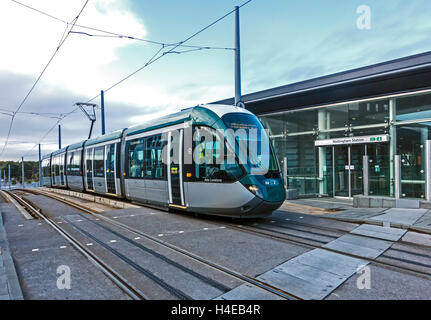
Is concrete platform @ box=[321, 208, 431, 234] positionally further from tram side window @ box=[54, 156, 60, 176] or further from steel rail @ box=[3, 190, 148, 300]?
tram side window @ box=[54, 156, 60, 176]

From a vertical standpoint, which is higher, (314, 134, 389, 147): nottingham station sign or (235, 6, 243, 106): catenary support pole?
(235, 6, 243, 106): catenary support pole

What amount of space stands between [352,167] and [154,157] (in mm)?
9167

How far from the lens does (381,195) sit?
1176cm

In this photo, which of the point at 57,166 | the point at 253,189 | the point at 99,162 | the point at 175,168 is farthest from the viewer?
the point at 57,166

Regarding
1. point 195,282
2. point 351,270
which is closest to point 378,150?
point 351,270

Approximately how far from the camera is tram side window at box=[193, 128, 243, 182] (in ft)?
24.2

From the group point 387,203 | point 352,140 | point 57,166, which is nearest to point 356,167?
point 352,140

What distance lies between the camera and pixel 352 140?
546 inches

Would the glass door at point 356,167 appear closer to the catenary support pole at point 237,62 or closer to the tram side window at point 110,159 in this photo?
the catenary support pole at point 237,62

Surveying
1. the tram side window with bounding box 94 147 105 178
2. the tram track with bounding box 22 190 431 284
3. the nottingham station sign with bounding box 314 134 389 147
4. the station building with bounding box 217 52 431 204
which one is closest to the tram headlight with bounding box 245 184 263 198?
the tram track with bounding box 22 190 431 284

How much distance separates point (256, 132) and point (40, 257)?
5583 mm

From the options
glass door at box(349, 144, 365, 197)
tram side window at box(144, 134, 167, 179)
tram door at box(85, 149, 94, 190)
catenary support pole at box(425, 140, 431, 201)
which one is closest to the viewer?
tram side window at box(144, 134, 167, 179)

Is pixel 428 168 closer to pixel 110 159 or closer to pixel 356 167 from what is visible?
pixel 356 167
